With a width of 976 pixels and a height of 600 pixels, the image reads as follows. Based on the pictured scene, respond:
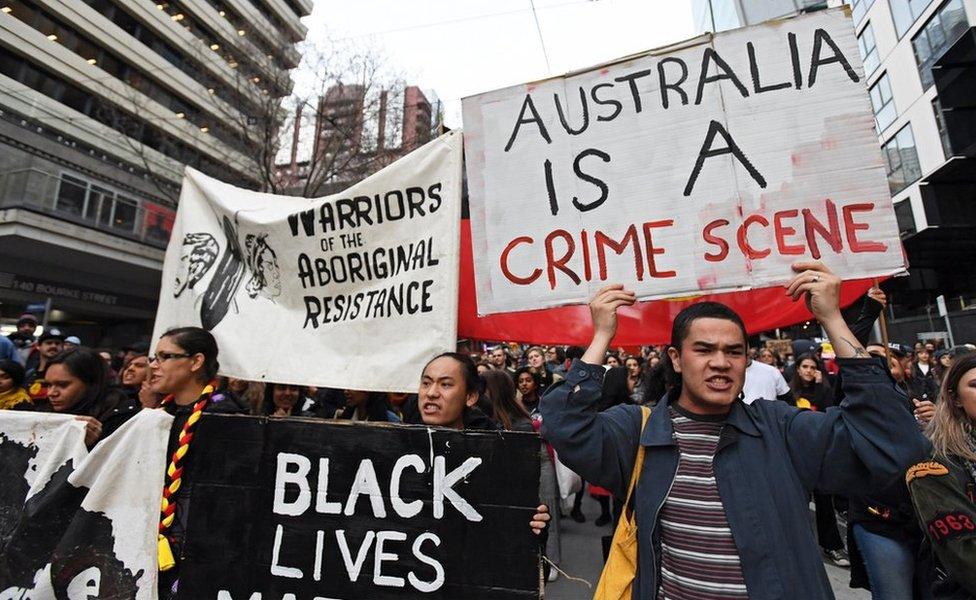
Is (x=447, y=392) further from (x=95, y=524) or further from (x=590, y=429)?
(x=95, y=524)

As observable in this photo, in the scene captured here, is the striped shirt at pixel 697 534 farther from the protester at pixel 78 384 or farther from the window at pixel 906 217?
the window at pixel 906 217

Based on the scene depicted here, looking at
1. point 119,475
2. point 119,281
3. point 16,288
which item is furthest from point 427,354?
point 119,281

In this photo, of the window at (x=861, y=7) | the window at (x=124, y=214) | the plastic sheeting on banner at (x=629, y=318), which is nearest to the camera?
the plastic sheeting on banner at (x=629, y=318)

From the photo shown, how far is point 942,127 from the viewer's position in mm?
16641

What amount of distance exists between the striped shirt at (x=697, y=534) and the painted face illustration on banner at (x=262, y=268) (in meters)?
2.55

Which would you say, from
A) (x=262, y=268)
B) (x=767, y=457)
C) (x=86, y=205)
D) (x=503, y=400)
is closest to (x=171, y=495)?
(x=262, y=268)

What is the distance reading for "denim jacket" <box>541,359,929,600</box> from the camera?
143cm

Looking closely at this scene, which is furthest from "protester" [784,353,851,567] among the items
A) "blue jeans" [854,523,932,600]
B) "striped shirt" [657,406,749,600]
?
"striped shirt" [657,406,749,600]

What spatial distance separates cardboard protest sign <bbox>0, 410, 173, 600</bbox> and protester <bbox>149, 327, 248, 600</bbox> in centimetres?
5

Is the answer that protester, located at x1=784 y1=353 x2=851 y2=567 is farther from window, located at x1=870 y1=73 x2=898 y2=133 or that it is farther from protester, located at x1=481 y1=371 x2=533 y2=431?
window, located at x1=870 y1=73 x2=898 y2=133

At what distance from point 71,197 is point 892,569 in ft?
59.5

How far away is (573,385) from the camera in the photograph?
1.68 metres

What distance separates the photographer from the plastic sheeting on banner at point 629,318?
3018 millimetres

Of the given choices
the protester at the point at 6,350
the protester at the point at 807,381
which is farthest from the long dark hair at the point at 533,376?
the protester at the point at 6,350
